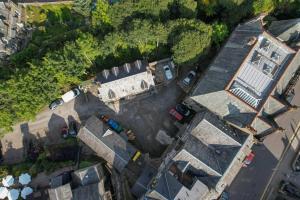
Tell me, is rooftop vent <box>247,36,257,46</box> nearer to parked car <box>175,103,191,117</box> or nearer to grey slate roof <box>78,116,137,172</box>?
parked car <box>175,103,191,117</box>

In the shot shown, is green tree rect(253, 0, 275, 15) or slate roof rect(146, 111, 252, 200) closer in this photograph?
slate roof rect(146, 111, 252, 200)

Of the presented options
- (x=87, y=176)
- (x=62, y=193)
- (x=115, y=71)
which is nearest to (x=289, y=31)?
(x=115, y=71)

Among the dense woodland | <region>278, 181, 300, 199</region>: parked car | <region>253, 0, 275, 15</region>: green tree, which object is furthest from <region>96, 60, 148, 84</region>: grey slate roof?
<region>278, 181, 300, 199</region>: parked car

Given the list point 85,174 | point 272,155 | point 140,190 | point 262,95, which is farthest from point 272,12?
point 85,174

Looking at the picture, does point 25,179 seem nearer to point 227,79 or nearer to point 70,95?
point 70,95

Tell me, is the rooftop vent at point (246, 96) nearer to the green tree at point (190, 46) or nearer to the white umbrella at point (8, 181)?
the green tree at point (190, 46)

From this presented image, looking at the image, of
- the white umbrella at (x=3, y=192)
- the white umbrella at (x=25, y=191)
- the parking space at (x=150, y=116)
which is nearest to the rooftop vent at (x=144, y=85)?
the parking space at (x=150, y=116)

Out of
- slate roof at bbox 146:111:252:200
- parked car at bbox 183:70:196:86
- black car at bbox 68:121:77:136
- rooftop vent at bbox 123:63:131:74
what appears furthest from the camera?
black car at bbox 68:121:77:136
